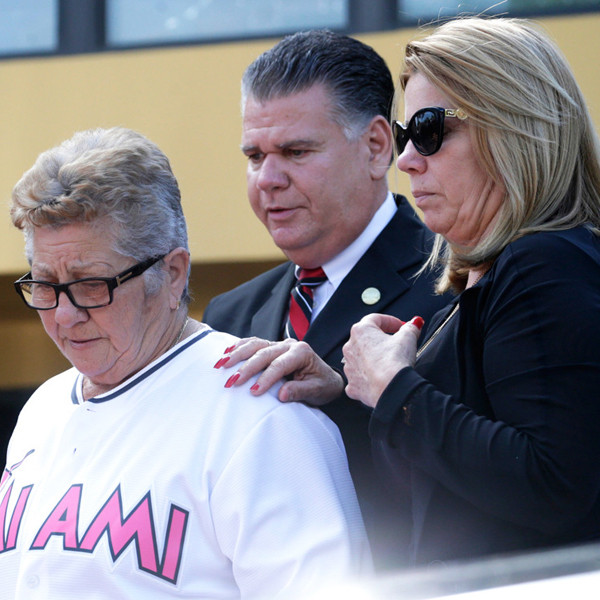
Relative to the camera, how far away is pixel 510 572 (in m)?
1.15

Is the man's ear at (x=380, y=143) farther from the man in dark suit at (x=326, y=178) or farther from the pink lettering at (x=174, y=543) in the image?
the pink lettering at (x=174, y=543)

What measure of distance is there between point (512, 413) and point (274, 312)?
133 cm

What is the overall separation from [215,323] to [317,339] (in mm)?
542

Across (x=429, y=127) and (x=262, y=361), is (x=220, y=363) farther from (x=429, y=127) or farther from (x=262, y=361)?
(x=429, y=127)

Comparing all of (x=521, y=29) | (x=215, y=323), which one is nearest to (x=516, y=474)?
(x=521, y=29)

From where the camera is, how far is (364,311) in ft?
9.07

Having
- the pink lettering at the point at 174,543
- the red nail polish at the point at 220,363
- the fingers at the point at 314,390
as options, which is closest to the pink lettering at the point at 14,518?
the pink lettering at the point at 174,543

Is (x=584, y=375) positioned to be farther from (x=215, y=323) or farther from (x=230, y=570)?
(x=215, y=323)

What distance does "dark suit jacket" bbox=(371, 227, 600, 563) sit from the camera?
1.70m

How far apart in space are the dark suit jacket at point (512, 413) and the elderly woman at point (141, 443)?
0.84ft

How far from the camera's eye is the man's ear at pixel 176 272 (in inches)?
92.0

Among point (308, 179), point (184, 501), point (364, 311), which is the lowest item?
point (184, 501)

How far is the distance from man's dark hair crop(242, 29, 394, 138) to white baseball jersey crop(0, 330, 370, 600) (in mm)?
1050

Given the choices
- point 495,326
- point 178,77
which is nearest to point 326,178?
point 495,326
